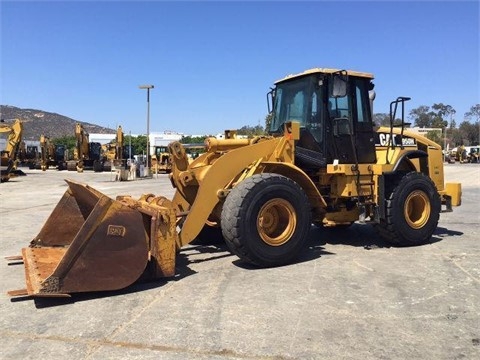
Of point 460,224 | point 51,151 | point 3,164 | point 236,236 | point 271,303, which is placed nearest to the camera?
point 271,303

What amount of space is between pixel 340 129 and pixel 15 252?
522 centimetres

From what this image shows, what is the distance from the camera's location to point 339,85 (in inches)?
258

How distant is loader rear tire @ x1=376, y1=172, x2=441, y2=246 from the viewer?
23.1ft

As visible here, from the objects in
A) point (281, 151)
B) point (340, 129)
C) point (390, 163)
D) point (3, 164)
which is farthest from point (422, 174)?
point (3, 164)

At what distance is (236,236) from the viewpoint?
5496mm

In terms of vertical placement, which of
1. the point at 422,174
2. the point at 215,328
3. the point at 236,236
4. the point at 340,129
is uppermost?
the point at 340,129

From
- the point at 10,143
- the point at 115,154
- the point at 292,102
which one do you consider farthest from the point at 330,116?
the point at 115,154

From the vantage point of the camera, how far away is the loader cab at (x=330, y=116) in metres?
6.89

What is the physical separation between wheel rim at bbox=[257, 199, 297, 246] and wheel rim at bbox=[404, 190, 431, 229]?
7.30ft

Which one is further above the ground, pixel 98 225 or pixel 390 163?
pixel 390 163

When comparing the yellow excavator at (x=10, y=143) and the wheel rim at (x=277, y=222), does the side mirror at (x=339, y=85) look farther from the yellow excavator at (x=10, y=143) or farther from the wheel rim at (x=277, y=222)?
the yellow excavator at (x=10, y=143)

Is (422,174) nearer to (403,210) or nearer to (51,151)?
(403,210)

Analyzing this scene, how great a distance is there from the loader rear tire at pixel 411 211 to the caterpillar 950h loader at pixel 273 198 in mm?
17

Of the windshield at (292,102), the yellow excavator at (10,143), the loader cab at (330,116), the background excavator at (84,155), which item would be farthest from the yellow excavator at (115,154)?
the loader cab at (330,116)
